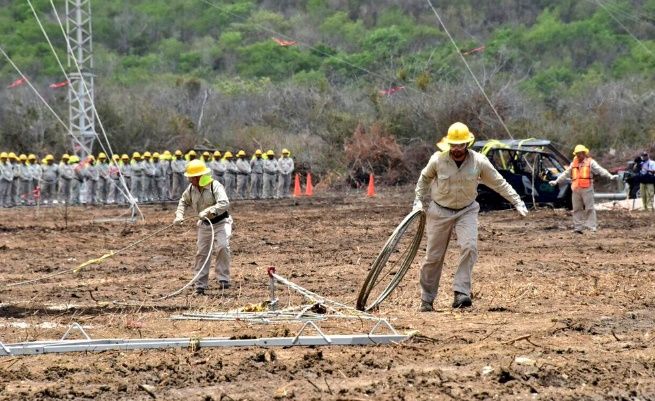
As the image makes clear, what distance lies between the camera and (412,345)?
36.8ft

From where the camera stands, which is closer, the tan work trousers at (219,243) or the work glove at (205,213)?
the work glove at (205,213)

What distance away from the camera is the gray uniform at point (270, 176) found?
47.7 m

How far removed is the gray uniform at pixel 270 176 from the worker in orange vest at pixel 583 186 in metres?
22.3

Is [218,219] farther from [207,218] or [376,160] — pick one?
[376,160]

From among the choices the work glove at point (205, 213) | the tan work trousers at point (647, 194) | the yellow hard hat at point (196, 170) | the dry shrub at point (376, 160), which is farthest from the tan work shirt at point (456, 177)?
the dry shrub at point (376, 160)

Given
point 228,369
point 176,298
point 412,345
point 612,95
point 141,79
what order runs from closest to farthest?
point 228,369, point 412,345, point 176,298, point 612,95, point 141,79

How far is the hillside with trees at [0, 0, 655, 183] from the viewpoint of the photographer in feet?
177

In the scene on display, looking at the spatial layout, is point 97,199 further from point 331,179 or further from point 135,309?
point 135,309

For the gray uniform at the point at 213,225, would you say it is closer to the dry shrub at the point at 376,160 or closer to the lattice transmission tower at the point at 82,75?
the lattice transmission tower at the point at 82,75

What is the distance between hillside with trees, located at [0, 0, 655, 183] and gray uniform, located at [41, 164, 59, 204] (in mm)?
10625

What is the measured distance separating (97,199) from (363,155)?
34.0ft

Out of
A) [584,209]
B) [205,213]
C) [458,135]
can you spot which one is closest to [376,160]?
[584,209]

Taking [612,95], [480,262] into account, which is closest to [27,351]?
[480,262]

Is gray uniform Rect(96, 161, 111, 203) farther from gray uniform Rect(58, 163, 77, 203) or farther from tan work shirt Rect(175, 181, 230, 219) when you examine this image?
tan work shirt Rect(175, 181, 230, 219)
